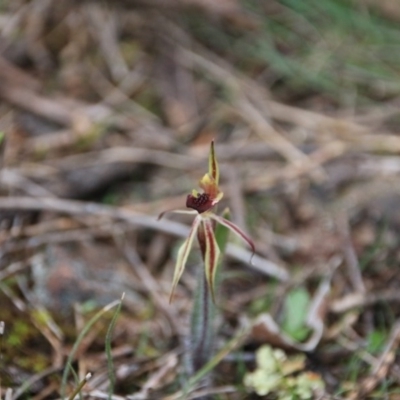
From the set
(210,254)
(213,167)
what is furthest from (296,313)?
(213,167)

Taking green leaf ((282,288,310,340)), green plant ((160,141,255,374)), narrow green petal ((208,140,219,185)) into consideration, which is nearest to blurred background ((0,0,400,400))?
green leaf ((282,288,310,340))

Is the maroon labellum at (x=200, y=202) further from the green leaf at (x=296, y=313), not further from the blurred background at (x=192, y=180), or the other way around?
the green leaf at (x=296, y=313)

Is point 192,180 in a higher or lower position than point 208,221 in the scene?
lower

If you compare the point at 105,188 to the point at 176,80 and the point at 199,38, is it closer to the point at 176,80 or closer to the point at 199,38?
the point at 176,80

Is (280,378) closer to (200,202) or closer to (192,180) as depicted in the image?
(200,202)

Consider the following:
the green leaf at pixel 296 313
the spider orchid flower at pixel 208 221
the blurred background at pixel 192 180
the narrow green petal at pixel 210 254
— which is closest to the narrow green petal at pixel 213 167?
the spider orchid flower at pixel 208 221
